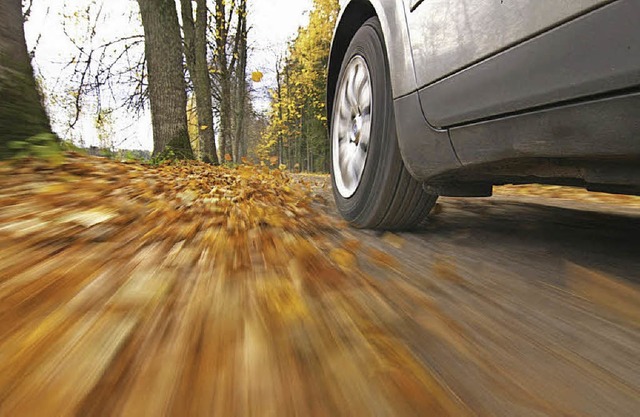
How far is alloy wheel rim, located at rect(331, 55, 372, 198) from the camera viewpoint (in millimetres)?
2352

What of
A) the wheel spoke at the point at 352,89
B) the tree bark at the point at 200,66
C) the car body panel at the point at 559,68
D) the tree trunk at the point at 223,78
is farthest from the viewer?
the tree trunk at the point at 223,78

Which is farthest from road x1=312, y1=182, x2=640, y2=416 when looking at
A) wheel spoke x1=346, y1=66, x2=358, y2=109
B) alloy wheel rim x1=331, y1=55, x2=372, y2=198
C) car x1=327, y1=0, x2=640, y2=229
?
wheel spoke x1=346, y1=66, x2=358, y2=109

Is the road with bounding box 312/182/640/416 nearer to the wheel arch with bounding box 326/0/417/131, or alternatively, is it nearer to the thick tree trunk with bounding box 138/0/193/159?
the wheel arch with bounding box 326/0/417/131

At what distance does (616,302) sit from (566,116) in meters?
0.58

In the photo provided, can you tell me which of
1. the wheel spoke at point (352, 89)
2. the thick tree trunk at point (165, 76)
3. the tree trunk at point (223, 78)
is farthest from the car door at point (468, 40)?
the tree trunk at point (223, 78)

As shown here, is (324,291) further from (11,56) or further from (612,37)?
(11,56)

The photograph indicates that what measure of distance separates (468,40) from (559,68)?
390mm

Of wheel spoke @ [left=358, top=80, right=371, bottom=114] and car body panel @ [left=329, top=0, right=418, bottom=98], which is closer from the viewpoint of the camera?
car body panel @ [left=329, top=0, right=418, bottom=98]

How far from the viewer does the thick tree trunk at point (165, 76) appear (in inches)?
265

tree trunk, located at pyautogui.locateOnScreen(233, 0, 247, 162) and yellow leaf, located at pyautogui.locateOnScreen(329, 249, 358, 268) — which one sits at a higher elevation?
tree trunk, located at pyautogui.locateOnScreen(233, 0, 247, 162)

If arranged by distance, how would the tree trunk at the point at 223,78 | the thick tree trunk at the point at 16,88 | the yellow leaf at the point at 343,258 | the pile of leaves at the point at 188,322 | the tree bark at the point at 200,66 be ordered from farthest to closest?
the tree trunk at the point at 223,78
the tree bark at the point at 200,66
the thick tree trunk at the point at 16,88
the yellow leaf at the point at 343,258
the pile of leaves at the point at 188,322

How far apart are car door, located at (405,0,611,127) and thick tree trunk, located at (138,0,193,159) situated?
→ 6.08 metres

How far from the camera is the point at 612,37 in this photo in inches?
35.5

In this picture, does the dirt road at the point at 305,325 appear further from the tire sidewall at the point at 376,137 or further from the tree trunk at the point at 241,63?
the tree trunk at the point at 241,63
